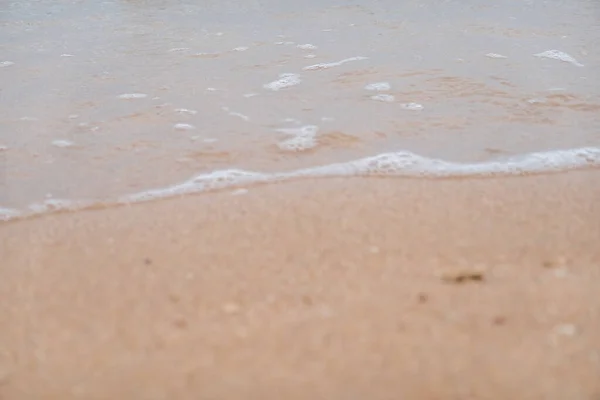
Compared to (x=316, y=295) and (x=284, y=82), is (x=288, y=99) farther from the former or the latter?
(x=316, y=295)

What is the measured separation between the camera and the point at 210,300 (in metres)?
1.53

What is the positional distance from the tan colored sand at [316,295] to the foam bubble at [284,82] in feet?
3.22

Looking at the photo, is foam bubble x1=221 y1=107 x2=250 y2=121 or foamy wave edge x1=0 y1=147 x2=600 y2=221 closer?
foamy wave edge x1=0 y1=147 x2=600 y2=221

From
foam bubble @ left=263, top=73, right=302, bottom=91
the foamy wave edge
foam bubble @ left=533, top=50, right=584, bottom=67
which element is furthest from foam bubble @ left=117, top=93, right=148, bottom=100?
foam bubble @ left=533, top=50, right=584, bottom=67

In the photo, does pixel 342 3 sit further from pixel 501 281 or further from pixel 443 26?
pixel 501 281

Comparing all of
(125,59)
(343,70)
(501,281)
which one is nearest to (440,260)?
(501,281)

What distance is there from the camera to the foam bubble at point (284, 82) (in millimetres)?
2965

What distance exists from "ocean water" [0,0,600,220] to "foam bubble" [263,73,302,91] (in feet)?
0.03

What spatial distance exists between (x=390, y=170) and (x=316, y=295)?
0.77 m

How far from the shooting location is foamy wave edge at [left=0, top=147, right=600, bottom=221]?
2102 mm

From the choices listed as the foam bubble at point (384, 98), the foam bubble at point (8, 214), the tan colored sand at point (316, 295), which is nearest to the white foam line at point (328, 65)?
the foam bubble at point (384, 98)

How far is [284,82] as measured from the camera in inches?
119

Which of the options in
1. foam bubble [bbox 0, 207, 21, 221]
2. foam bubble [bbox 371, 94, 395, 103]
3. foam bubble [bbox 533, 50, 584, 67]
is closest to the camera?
foam bubble [bbox 0, 207, 21, 221]

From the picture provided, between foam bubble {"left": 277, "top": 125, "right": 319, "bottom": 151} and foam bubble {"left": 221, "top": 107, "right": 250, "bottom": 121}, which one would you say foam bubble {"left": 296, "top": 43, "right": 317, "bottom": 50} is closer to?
foam bubble {"left": 221, "top": 107, "right": 250, "bottom": 121}
